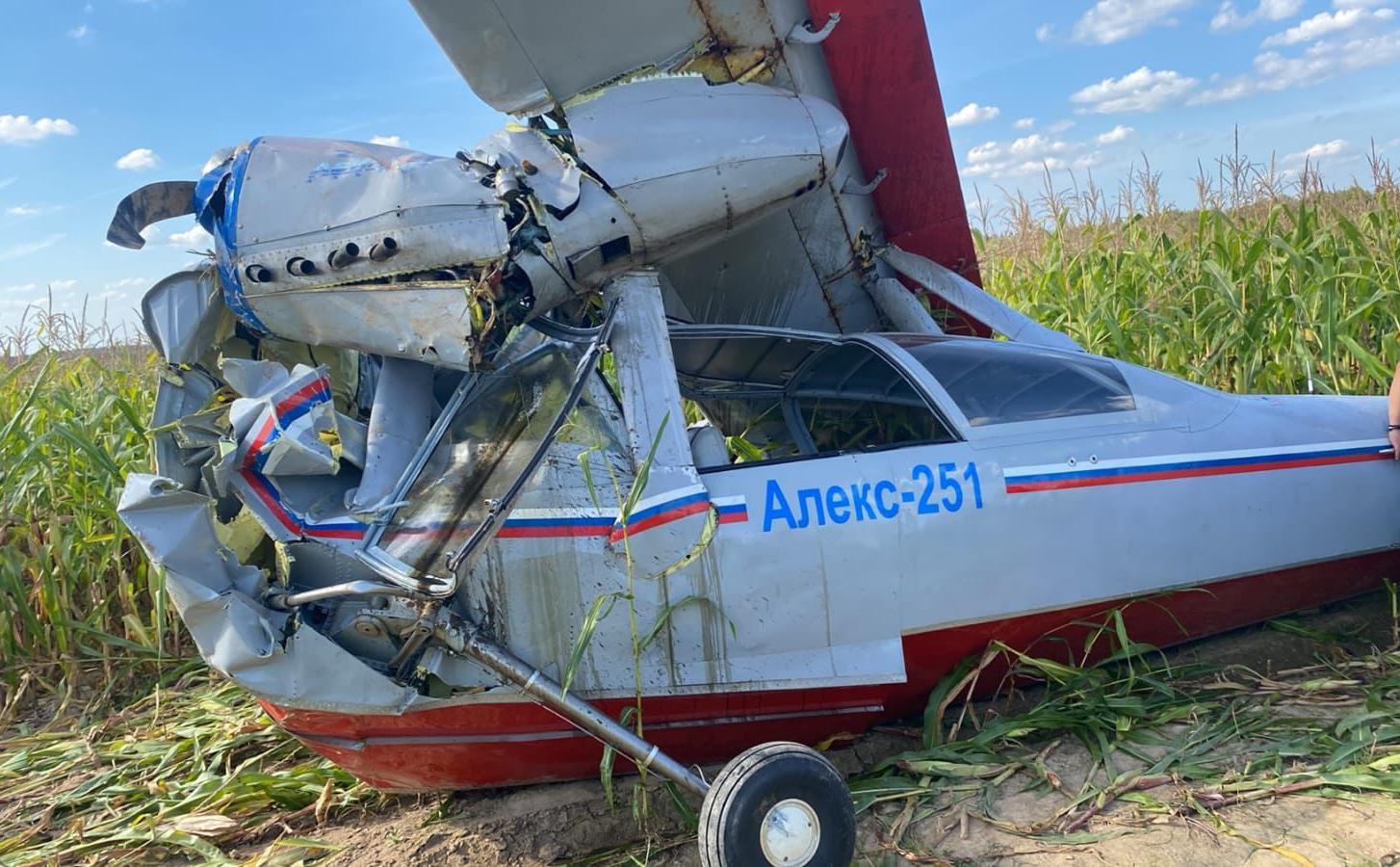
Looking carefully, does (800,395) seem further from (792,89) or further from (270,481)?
(270,481)

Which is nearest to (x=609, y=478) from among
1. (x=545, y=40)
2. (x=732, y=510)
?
(x=732, y=510)

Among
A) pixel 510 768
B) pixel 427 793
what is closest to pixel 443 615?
pixel 510 768

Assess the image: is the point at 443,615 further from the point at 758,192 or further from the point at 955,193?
the point at 955,193

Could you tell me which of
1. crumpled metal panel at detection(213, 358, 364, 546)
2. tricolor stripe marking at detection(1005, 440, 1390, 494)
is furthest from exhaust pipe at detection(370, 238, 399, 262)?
tricolor stripe marking at detection(1005, 440, 1390, 494)

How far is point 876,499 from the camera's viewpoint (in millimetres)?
3307

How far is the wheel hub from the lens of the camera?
275 cm

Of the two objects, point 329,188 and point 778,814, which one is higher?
point 329,188

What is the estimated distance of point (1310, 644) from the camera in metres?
4.20

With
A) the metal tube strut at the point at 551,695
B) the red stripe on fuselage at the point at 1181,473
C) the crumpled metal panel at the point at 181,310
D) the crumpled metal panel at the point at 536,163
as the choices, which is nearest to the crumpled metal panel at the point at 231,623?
the metal tube strut at the point at 551,695

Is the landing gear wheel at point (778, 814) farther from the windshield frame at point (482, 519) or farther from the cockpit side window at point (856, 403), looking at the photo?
the cockpit side window at point (856, 403)

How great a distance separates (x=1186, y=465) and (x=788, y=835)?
6.88 feet

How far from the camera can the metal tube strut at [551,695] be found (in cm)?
286

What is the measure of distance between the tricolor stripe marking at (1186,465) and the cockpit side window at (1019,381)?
230 mm

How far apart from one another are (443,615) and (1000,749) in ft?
6.70
